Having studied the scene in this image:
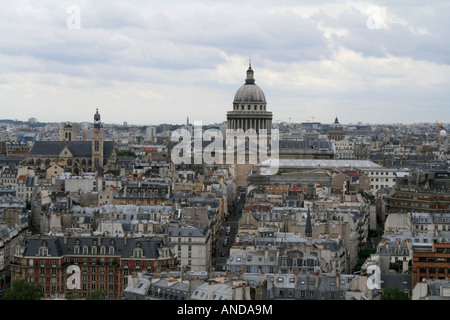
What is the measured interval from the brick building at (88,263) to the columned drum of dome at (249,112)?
93.2 metres

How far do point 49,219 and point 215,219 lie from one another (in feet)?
37.1

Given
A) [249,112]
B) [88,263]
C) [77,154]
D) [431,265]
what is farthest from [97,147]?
[431,265]

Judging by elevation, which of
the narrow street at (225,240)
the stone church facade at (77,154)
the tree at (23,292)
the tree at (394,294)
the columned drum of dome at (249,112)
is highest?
the columned drum of dome at (249,112)

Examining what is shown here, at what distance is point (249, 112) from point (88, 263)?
94.8 m

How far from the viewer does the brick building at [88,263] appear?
42.0 m

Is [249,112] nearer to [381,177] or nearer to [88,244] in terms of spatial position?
[381,177]

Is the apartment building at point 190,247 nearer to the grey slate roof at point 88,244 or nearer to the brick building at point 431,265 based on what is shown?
the grey slate roof at point 88,244

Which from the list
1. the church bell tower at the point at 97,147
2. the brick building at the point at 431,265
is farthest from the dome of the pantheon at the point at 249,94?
the brick building at the point at 431,265

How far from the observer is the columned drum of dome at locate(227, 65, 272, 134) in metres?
136
